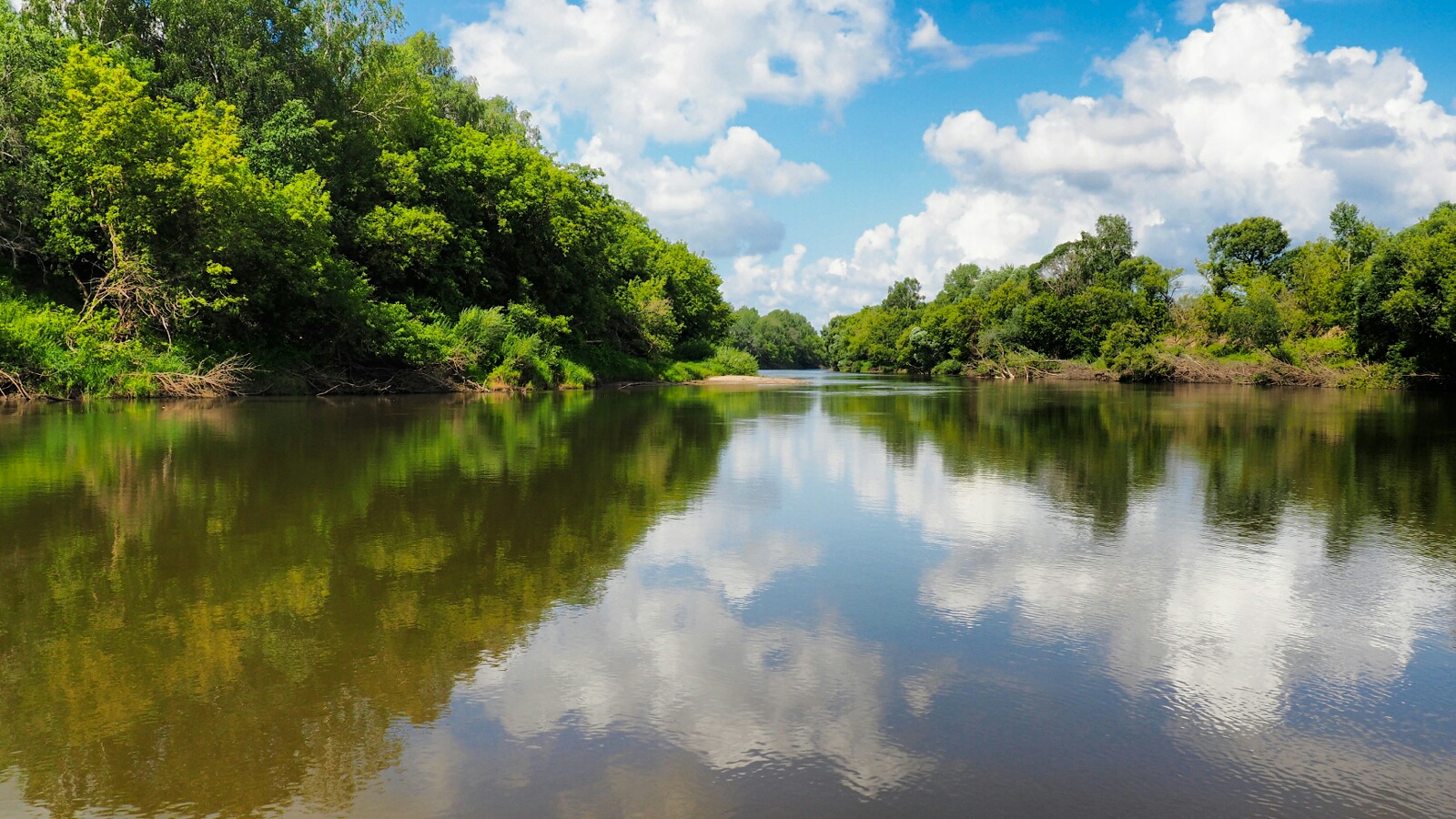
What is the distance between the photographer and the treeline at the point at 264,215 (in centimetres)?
2778

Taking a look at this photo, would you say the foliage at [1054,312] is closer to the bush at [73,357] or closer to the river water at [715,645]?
the bush at [73,357]

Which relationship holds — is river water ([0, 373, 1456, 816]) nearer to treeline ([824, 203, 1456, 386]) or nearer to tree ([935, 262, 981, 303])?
treeline ([824, 203, 1456, 386])

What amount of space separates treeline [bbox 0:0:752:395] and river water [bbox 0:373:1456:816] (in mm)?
19676

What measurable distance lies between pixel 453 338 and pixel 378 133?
1161 cm

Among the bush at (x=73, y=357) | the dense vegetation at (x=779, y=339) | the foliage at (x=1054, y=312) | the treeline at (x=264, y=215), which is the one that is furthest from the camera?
the dense vegetation at (x=779, y=339)

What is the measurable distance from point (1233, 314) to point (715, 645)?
62.8 metres

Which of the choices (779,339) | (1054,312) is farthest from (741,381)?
(779,339)

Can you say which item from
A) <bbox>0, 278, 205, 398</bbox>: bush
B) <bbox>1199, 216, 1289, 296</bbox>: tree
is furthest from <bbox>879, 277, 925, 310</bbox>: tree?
<bbox>0, 278, 205, 398</bbox>: bush

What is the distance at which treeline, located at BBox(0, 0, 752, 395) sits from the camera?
27.8 metres

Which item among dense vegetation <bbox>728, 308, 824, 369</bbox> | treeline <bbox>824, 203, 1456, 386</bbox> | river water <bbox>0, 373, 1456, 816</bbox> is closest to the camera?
river water <bbox>0, 373, 1456, 816</bbox>

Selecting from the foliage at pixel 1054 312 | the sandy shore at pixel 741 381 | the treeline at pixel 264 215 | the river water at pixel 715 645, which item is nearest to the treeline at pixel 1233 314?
the foliage at pixel 1054 312

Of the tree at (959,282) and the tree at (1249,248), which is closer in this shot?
the tree at (1249,248)

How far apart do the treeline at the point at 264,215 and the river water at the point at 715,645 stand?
64.6 feet

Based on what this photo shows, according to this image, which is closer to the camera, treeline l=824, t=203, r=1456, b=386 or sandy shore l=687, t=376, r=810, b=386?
treeline l=824, t=203, r=1456, b=386
